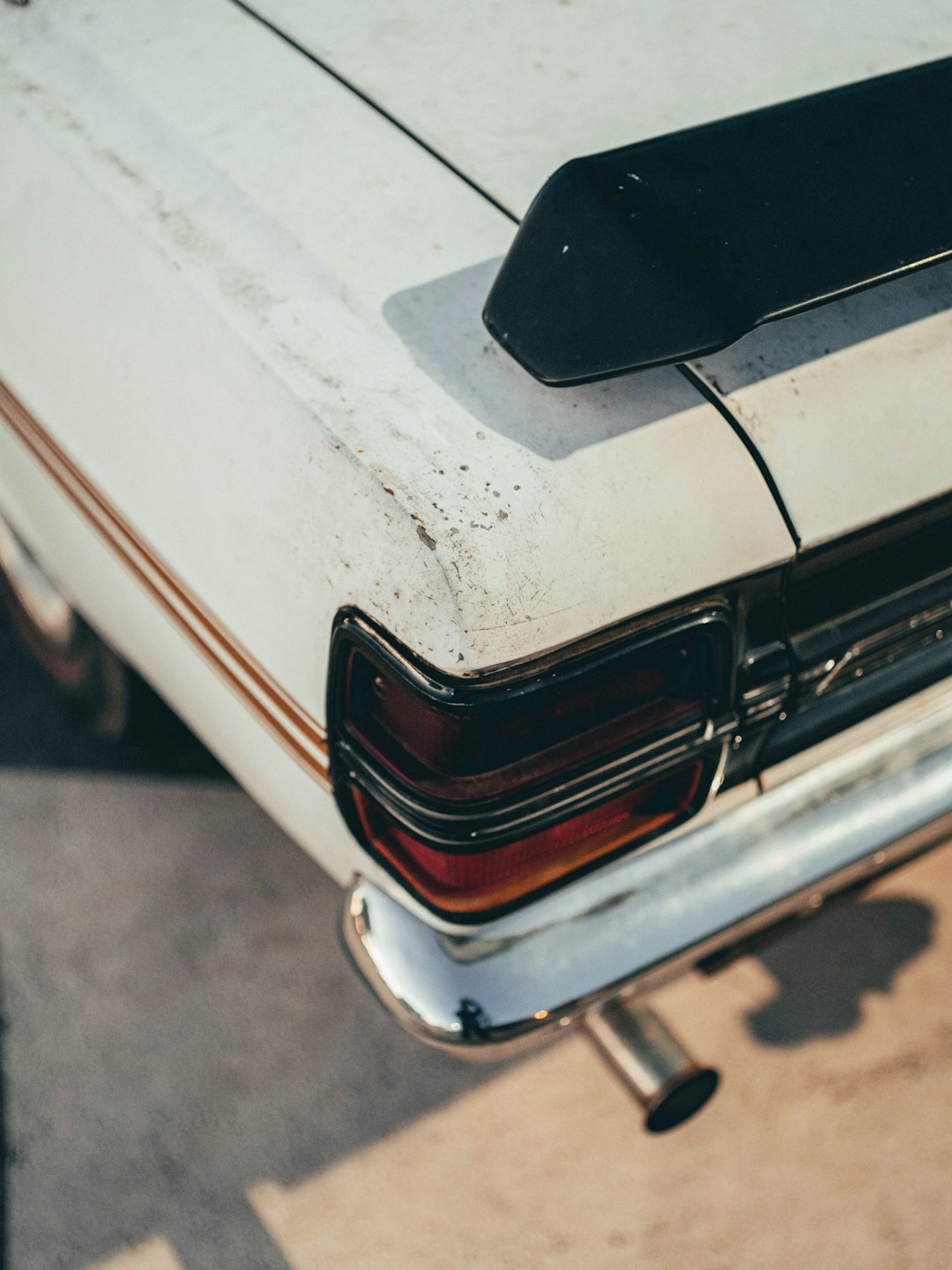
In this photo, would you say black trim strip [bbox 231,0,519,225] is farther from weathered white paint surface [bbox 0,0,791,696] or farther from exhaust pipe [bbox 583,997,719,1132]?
exhaust pipe [bbox 583,997,719,1132]

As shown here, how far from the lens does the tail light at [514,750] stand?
1.14 meters

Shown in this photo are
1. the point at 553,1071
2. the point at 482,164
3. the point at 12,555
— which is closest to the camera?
the point at 482,164

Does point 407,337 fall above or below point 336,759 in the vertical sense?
above

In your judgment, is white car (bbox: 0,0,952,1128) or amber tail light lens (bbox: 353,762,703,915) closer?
white car (bbox: 0,0,952,1128)

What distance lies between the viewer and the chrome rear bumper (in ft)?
4.45

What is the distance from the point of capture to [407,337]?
1.24 metres

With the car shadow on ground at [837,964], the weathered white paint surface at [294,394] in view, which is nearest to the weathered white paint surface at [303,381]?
the weathered white paint surface at [294,394]

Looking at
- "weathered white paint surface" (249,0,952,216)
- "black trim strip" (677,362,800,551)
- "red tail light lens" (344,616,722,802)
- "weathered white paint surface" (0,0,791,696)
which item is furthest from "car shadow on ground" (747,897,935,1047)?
A: "weathered white paint surface" (249,0,952,216)

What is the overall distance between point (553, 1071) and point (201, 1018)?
66 centimetres

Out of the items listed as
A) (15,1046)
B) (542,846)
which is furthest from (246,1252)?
(542,846)

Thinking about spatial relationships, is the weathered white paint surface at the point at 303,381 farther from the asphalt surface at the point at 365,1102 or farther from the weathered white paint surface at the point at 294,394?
the asphalt surface at the point at 365,1102

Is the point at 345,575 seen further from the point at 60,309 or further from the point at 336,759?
the point at 60,309

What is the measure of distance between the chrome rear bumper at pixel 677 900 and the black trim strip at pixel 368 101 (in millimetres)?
814

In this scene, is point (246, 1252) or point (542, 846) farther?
point (246, 1252)
